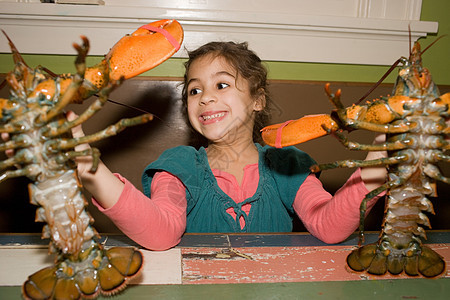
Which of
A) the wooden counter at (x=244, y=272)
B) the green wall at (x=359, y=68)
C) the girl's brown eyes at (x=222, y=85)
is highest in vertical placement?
the green wall at (x=359, y=68)

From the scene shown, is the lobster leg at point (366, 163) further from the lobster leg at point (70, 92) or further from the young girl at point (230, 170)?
the lobster leg at point (70, 92)

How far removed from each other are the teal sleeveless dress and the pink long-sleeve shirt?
0.15ft

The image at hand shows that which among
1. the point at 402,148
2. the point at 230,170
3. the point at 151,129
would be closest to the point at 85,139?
the point at 402,148

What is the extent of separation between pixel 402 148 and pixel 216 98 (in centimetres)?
57

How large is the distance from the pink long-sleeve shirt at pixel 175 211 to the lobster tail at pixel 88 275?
0.46 ft

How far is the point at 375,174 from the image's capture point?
2.40ft

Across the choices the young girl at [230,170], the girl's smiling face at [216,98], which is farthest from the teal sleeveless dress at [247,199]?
the girl's smiling face at [216,98]

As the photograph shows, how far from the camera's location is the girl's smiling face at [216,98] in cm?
104

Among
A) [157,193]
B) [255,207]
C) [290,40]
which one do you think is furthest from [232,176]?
[290,40]

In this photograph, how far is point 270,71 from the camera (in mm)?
1399

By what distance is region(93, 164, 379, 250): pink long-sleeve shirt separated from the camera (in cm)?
71

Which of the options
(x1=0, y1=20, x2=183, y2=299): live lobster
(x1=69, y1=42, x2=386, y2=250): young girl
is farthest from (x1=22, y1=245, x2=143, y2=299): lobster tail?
(x1=69, y1=42, x2=386, y2=250): young girl

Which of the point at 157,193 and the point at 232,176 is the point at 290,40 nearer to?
the point at 232,176

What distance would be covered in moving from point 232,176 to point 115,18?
28.2 inches
